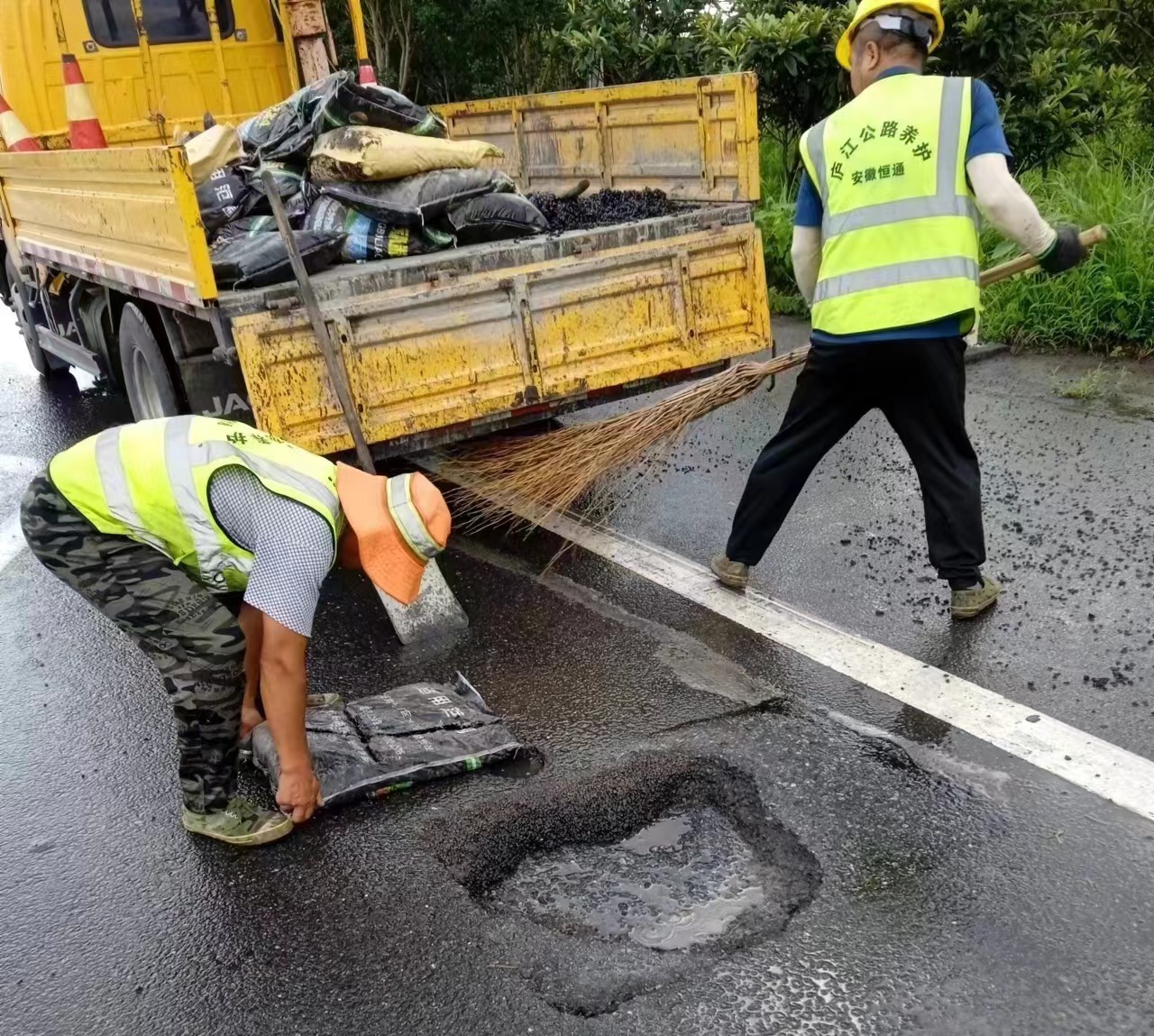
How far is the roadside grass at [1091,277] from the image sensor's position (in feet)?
19.5

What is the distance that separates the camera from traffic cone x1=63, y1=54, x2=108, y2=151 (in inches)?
250

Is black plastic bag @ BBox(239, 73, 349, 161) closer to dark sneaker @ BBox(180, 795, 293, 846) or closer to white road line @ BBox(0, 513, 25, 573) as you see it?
white road line @ BBox(0, 513, 25, 573)

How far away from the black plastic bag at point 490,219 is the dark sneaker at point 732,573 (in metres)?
1.89

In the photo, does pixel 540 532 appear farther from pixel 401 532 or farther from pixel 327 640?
pixel 401 532

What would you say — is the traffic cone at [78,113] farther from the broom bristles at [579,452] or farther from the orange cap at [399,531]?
the orange cap at [399,531]

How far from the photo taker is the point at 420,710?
10.4 ft

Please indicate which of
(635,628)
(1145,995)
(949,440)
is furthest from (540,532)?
(1145,995)

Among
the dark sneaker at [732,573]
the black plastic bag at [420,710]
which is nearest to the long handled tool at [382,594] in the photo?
the black plastic bag at [420,710]

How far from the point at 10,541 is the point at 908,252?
4081 mm

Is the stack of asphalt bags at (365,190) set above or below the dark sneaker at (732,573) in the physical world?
above

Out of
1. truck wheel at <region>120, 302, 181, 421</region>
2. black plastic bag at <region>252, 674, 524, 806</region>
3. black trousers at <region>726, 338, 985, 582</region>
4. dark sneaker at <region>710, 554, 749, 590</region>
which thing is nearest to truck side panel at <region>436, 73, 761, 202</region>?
black trousers at <region>726, 338, 985, 582</region>

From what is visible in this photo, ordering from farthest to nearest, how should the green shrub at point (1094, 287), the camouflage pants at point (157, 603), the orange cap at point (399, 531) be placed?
the green shrub at point (1094, 287) < the camouflage pants at point (157, 603) < the orange cap at point (399, 531)

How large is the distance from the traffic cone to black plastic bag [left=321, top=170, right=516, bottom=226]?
2.52 meters

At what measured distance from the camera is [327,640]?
151 inches
